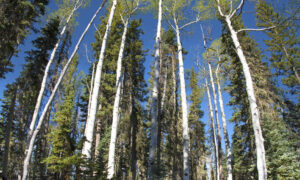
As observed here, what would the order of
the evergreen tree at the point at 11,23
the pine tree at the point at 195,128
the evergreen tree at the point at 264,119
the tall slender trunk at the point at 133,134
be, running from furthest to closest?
the pine tree at the point at 195,128
the tall slender trunk at the point at 133,134
the evergreen tree at the point at 264,119
the evergreen tree at the point at 11,23

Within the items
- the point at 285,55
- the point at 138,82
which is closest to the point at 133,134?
the point at 138,82

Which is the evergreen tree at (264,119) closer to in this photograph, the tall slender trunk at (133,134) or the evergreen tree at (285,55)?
the evergreen tree at (285,55)

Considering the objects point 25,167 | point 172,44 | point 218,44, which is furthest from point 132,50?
point 25,167

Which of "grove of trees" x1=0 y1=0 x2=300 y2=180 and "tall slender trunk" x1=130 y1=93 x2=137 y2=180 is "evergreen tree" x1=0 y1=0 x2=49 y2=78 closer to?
"grove of trees" x1=0 y1=0 x2=300 y2=180

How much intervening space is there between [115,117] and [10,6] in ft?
27.6

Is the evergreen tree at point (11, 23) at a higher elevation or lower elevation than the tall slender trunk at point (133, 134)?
higher

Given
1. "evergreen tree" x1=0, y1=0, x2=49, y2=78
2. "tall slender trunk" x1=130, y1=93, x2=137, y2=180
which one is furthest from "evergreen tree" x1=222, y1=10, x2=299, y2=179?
"evergreen tree" x1=0, y1=0, x2=49, y2=78

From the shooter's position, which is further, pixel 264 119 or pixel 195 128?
pixel 195 128

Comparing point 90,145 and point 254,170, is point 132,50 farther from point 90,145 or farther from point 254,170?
point 254,170

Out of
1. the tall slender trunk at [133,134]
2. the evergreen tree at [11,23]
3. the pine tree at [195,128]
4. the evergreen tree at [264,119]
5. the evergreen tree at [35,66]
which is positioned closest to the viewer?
the evergreen tree at [11,23]

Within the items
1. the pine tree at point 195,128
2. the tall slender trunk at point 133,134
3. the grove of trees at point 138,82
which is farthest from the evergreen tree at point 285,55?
the tall slender trunk at point 133,134

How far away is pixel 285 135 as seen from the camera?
11344mm

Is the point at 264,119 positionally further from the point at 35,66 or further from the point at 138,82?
the point at 35,66

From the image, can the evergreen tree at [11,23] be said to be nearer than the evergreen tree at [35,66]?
Yes
